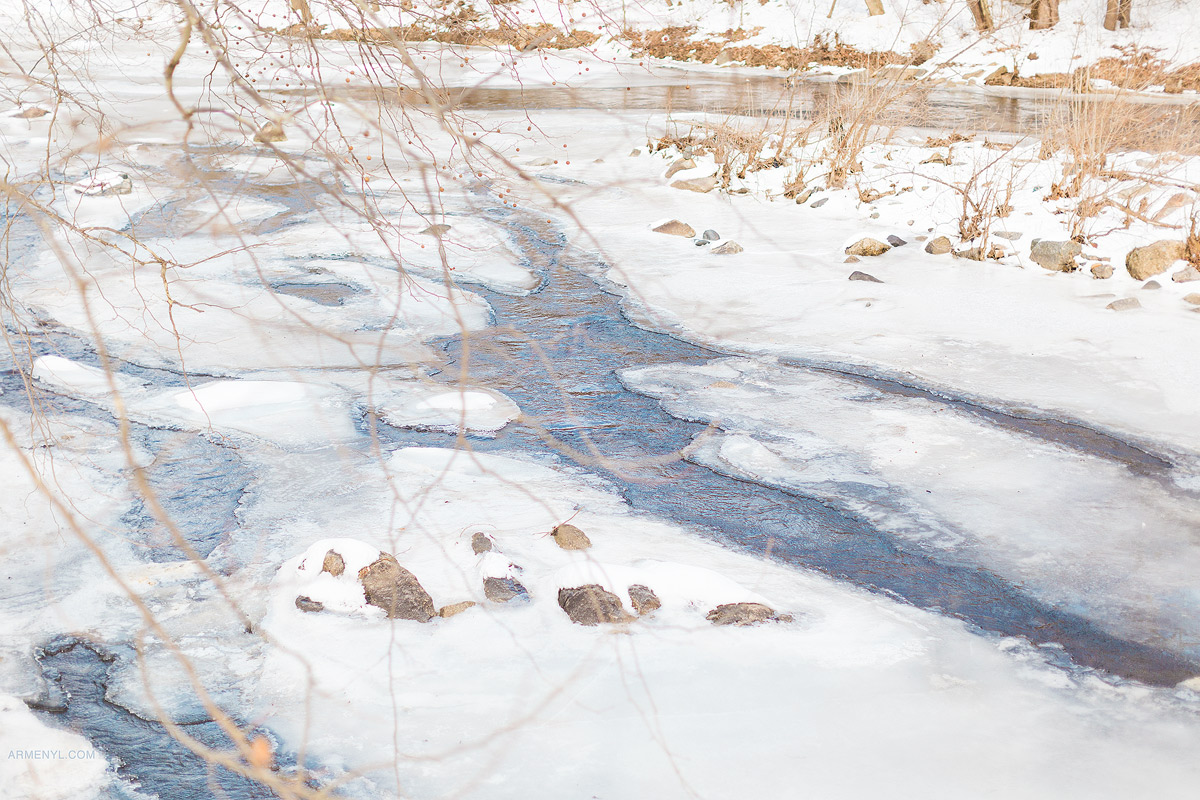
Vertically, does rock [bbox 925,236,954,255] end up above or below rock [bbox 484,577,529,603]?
above

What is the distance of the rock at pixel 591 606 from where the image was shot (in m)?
2.64

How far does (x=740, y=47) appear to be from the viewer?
58.5 feet

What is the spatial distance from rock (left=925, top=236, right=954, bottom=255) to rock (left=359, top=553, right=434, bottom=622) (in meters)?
4.61

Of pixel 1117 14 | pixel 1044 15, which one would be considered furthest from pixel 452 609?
pixel 1117 14

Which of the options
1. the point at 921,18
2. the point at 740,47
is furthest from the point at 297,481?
the point at 921,18

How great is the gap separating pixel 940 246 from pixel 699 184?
2414mm

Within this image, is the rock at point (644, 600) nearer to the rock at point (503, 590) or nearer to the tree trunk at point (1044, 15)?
the rock at point (503, 590)

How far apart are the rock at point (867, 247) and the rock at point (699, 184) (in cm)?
200

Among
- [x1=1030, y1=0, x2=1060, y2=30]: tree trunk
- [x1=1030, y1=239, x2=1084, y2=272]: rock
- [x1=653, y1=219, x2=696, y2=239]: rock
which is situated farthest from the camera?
[x1=1030, y1=0, x2=1060, y2=30]: tree trunk

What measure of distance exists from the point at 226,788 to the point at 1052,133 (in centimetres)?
672

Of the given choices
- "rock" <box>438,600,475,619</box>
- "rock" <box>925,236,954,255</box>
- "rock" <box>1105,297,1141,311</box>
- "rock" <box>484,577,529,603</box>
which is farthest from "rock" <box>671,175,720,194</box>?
"rock" <box>438,600,475,619</box>

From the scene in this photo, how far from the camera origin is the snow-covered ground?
2.12 meters

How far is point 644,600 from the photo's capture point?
2707 millimetres

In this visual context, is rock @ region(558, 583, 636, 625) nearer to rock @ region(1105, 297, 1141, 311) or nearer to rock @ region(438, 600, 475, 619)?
rock @ region(438, 600, 475, 619)
